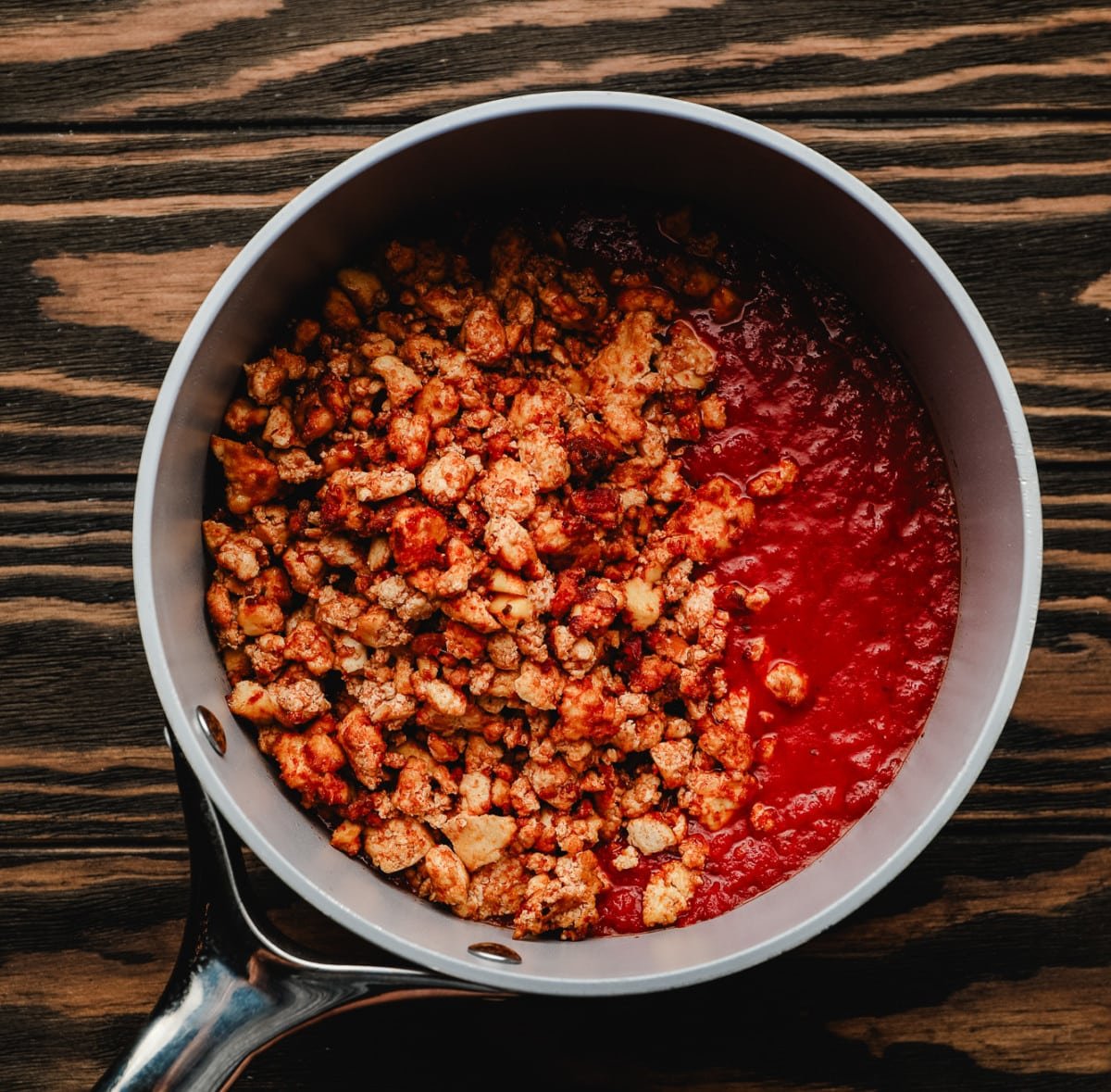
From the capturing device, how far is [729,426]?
0.99 metres

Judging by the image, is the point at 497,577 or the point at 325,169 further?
the point at 325,169

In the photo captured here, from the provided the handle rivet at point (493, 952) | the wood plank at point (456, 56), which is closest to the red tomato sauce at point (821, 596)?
the handle rivet at point (493, 952)

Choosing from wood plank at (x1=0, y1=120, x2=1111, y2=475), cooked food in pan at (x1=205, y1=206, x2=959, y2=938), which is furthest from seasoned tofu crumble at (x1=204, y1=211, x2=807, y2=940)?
wood plank at (x1=0, y1=120, x2=1111, y2=475)

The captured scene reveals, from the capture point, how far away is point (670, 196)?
99 cm

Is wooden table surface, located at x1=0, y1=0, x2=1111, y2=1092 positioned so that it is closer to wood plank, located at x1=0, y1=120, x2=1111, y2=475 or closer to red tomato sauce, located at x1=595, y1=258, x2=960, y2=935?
wood plank, located at x1=0, y1=120, x2=1111, y2=475

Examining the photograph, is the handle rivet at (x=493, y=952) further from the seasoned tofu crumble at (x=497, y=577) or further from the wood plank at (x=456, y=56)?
the wood plank at (x=456, y=56)

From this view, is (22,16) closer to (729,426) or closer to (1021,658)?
(729,426)

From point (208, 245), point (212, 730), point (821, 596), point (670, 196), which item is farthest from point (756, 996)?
point (208, 245)

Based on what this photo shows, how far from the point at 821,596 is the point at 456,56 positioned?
0.73 metres

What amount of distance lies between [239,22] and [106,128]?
20 centimetres

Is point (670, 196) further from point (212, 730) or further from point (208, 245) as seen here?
point (212, 730)

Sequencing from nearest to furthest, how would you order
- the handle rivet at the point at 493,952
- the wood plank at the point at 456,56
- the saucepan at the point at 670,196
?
the saucepan at the point at 670,196 → the handle rivet at the point at 493,952 → the wood plank at the point at 456,56

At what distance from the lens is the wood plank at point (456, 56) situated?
1.06m

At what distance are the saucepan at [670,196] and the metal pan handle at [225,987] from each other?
0.03 ft
